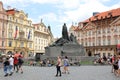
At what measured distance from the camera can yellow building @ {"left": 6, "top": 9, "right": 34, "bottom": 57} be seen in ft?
247

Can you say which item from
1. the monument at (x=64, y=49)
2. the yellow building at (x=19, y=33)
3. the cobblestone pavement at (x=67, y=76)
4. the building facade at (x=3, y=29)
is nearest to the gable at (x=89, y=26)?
the yellow building at (x=19, y=33)

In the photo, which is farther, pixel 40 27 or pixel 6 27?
pixel 40 27

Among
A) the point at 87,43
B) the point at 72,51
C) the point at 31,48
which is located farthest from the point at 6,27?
the point at 72,51

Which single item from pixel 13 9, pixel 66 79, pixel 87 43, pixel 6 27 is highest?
pixel 13 9

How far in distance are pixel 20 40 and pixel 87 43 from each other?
20.8 metres

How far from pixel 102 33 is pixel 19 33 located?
26.2 meters

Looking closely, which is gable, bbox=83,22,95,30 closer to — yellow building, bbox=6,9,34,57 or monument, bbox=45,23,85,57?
yellow building, bbox=6,9,34,57

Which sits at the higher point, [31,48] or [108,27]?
[108,27]

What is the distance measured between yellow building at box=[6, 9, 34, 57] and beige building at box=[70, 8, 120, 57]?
16767 mm

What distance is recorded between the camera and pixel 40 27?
3593 inches

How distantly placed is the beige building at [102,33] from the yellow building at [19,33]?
16.8m

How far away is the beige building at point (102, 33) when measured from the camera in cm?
6625

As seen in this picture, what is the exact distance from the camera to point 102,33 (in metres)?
70.6

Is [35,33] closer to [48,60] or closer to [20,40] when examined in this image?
[20,40]
